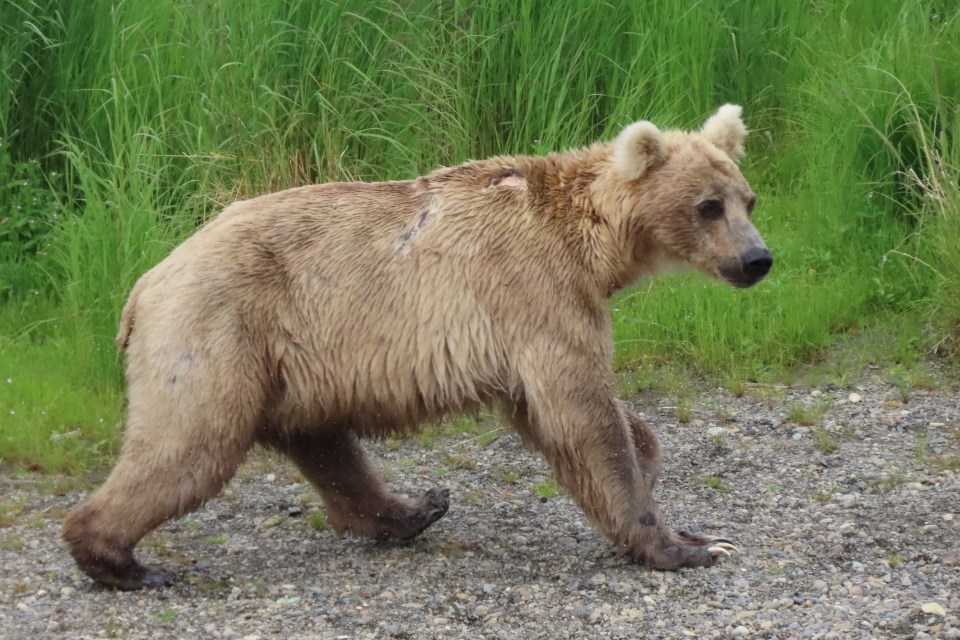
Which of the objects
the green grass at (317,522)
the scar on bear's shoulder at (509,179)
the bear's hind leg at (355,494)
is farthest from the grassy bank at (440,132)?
the scar on bear's shoulder at (509,179)

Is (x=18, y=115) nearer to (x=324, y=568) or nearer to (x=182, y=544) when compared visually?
(x=182, y=544)

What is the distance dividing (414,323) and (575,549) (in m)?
1.09

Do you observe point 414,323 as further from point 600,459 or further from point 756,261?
point 756,261

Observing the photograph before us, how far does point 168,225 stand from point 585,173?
2.83 metres

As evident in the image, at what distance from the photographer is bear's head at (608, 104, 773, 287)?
189 inches

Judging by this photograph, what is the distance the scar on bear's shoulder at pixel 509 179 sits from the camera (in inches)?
199

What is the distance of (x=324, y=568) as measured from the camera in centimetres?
500

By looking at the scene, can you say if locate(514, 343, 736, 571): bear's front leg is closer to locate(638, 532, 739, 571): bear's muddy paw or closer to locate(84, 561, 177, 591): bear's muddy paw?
locate(638, 532, 739, 571): bear's muddy paw

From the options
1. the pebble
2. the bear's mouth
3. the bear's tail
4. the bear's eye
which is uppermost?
the bear's eye

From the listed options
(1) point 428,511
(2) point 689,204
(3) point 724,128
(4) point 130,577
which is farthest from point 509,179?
(4) point 130,577

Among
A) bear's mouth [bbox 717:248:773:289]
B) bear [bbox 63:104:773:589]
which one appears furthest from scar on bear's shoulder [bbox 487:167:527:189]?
bear's mouth [bbox 717:248:773:289]

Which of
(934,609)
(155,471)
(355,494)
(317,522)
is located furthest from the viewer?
(317,522)

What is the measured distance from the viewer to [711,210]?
15.9 feet

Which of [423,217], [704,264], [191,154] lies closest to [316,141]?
[191,154]
